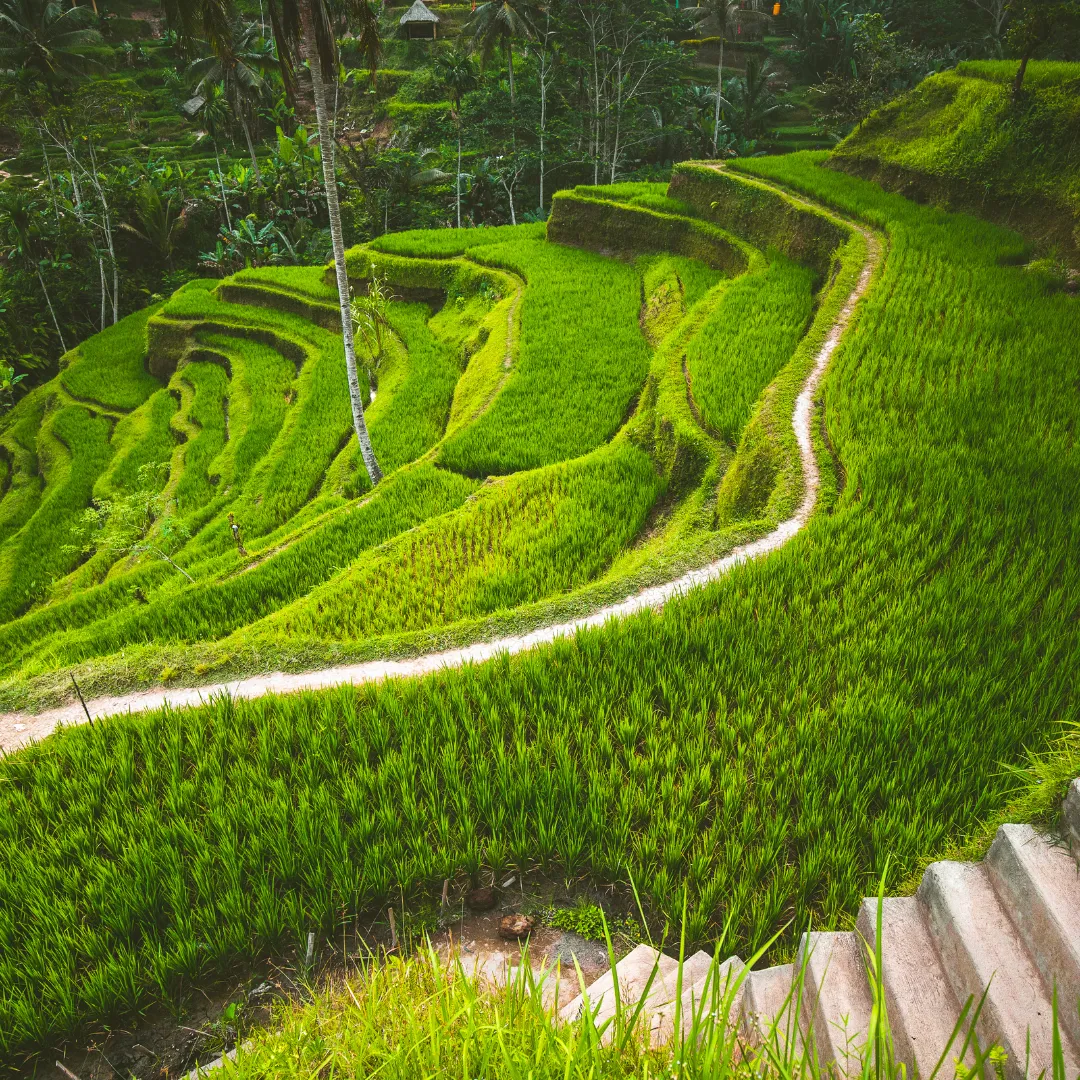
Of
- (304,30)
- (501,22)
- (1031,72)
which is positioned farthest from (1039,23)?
(501,22)

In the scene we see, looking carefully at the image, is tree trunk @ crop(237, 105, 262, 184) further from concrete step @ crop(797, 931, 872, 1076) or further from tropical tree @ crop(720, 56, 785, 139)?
concrete step @ crop(797, 931, 872, 1076)

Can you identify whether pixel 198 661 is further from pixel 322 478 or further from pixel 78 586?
pixel 78 586

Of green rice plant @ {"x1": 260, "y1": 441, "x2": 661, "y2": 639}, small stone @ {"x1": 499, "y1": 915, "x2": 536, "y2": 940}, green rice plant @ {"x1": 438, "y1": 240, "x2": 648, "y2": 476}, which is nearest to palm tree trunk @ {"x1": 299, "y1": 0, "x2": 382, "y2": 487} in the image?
green rice plant @ {"x1": 438, "y1": 240, "x2": 648, "y2": 476}

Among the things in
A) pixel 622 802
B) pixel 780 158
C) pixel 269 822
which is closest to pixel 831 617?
pixel 622 802

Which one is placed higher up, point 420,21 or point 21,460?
point 420,21

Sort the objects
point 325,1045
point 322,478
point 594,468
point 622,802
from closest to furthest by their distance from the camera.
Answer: point 325,1045 < point 622,802 < point 594,468 < point 322,478

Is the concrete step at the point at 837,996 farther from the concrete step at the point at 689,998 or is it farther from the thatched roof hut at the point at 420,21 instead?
the thatched roof hut at the point at 420,21

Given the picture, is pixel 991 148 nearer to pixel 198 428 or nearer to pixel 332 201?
pixel 332 201

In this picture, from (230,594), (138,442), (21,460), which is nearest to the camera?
→ (230,594)
